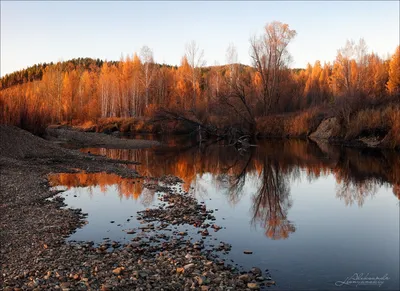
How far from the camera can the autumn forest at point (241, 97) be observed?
127ft

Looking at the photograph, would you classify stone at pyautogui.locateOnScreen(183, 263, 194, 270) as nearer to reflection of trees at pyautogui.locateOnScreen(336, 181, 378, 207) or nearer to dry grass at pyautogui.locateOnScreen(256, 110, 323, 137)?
reflection of trees at pyautogui.locateOnScreen(336, 181, 378, 207)

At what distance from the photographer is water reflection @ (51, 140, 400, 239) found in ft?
50.4

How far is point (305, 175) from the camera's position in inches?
862

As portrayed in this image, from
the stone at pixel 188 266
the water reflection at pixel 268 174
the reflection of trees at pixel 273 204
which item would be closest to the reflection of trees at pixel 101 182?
the water reflection at pixel 268 174

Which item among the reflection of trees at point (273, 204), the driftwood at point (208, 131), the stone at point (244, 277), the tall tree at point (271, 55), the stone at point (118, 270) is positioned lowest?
the reflection of trees at point (273, 204)

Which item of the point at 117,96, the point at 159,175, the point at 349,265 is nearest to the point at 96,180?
the point at 159,175

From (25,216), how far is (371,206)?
1331 centimetres

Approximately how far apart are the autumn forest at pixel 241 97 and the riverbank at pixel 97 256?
26015 millimetres

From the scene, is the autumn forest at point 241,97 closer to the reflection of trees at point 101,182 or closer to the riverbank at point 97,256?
the reflection of trees at point 101,182

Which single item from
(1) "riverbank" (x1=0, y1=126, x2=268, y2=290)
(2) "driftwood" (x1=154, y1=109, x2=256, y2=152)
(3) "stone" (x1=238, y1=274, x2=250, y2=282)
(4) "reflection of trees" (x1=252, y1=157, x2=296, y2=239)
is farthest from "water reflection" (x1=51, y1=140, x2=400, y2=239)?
(2) "driftwood" (x1=154, y1=109, x2=256, y2=152)

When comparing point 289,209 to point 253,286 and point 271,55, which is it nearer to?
point 253,286

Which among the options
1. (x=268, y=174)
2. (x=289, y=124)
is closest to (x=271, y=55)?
(x=289, y=124)

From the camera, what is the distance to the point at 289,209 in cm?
1427

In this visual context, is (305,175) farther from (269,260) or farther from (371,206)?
(269,260)
